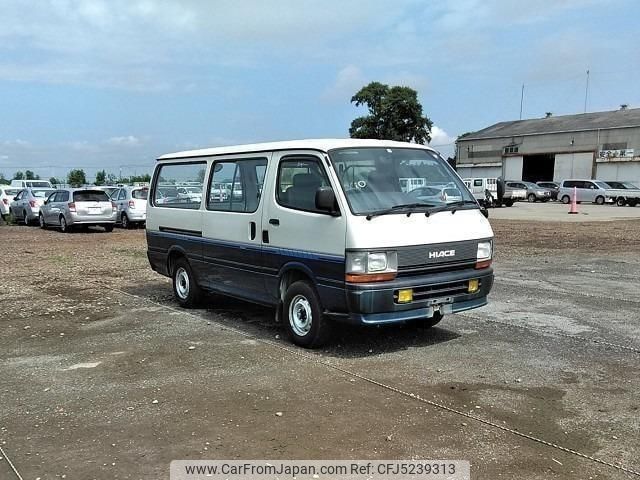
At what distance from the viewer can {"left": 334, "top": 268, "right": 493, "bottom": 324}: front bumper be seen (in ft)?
18.5

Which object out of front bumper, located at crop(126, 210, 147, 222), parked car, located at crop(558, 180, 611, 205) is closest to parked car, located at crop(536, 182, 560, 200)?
parked car, located at crop(558, 180, 611, 205)

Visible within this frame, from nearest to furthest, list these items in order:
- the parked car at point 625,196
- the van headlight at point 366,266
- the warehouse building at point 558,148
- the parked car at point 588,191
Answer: the van headlight at point 366,266, the parked car at point 625,196, the parked car at point 588,191, the warehouse building at point 558,148

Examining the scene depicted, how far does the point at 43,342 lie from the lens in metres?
6.73

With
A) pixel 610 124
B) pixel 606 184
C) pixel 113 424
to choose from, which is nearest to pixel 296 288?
pixel 113 424

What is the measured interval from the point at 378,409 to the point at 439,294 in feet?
5.84

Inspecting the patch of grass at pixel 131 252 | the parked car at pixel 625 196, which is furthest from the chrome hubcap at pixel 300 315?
the parked car at pixel 625 196

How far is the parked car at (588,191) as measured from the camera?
4156 centimetres

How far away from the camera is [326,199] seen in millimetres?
5727

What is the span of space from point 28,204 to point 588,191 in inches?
1391

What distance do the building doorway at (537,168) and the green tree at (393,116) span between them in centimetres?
1267

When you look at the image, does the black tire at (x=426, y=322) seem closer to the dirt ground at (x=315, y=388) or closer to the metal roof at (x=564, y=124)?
the dirt ground at (x=315, y=388)

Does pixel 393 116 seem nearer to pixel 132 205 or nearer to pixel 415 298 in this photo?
pixel 132 205

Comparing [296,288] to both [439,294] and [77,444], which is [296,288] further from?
[77,444]

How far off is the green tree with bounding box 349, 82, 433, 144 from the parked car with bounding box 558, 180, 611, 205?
86.3 feet
